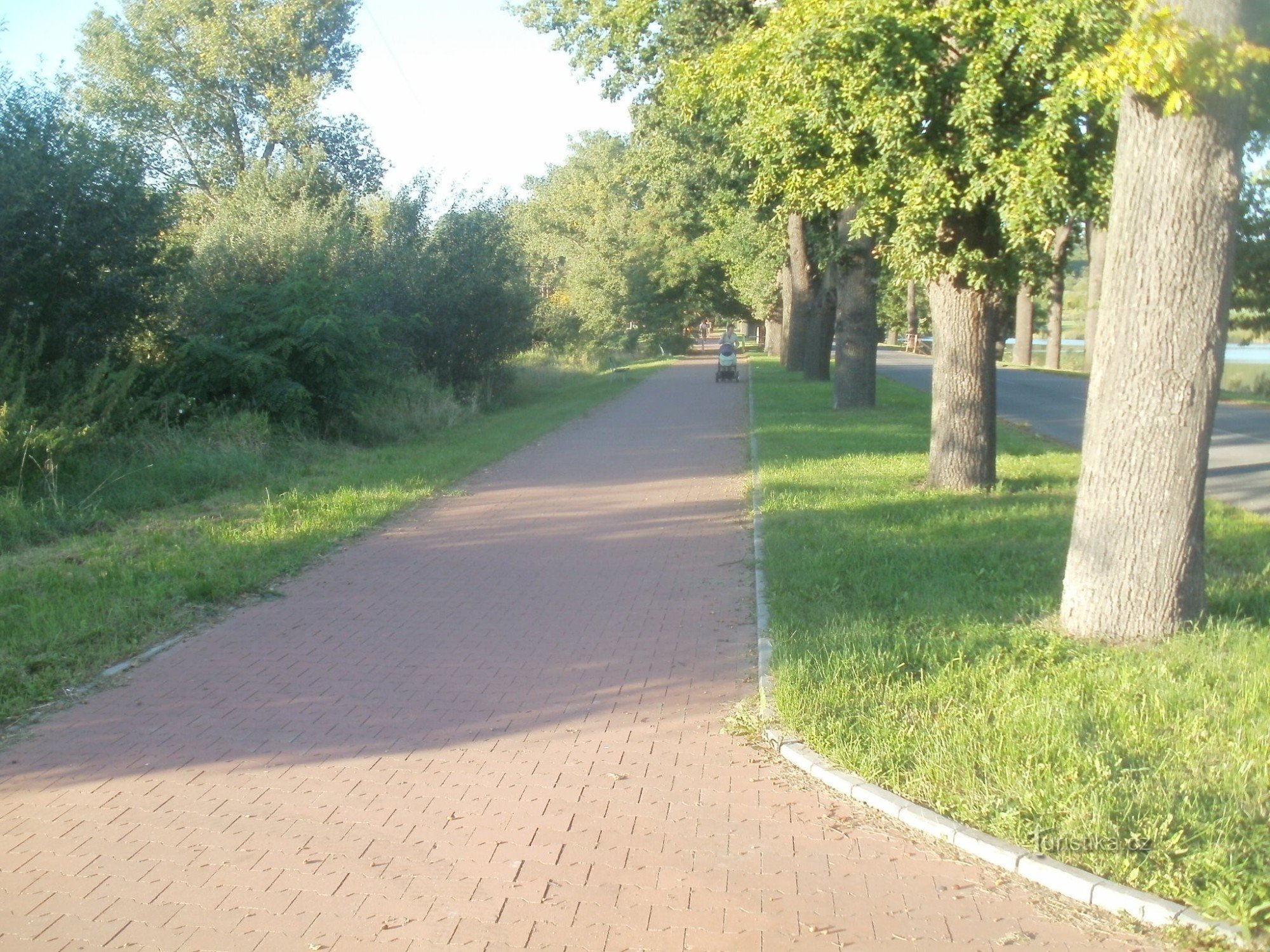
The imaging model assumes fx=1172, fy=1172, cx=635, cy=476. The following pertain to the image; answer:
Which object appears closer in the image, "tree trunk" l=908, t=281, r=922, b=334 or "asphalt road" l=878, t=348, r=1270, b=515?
"asphalt road" l=878, t=348, r=1270, b=515

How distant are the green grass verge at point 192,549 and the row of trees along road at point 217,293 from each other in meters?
1.33

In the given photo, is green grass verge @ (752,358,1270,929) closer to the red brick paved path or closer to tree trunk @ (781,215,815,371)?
the red brick paved path

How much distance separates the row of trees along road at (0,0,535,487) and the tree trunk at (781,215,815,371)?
7.79 m

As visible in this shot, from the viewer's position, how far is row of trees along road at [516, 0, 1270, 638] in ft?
21.7

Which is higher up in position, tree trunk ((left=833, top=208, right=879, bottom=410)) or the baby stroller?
tree trunk ((left=833, top=208, right=879, bottom=410))

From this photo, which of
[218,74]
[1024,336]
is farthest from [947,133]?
[1024,336]

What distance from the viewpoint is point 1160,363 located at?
22.1 feet

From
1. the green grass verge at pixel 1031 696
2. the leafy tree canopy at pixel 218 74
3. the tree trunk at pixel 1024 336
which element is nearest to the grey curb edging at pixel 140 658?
the green grass verge at pixel 1031 696

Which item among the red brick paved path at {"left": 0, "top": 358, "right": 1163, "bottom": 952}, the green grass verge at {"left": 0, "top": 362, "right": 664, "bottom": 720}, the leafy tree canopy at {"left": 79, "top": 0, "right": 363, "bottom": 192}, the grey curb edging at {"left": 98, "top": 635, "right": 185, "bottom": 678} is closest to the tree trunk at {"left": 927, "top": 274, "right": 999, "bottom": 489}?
the red brick paved path at {"left": 0, "top": 358, "right": 1163, "bottom": 952}

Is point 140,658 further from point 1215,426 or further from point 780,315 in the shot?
point 780,315

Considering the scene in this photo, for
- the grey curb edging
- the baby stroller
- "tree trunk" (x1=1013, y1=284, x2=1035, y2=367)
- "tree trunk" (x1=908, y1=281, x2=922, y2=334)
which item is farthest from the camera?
"tree trunk" (x1=908, y1=281, x2=922, y2=334)

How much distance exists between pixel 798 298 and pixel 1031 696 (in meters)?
30.5

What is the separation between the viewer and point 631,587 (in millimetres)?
9188

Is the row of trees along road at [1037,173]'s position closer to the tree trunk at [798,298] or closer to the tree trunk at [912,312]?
the tree trunk at [798,298]
